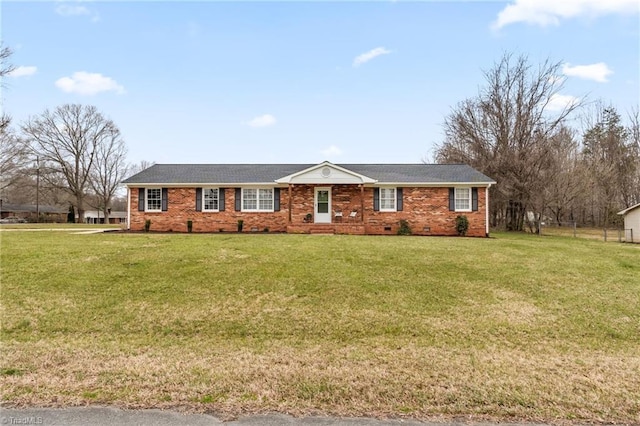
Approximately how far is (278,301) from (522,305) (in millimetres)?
4516

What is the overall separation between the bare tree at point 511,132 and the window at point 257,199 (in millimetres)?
16452

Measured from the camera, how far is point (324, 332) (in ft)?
18.6

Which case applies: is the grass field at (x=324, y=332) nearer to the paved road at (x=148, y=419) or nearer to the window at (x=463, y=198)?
the paved road at (x=148, y=419)

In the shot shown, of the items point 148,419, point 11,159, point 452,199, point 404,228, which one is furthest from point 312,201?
point 11,159

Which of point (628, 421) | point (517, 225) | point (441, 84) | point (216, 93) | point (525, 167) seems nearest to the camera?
point (628, 421)

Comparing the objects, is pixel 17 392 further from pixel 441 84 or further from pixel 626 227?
pixel 626 227

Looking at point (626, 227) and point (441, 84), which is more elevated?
point (441, 84)

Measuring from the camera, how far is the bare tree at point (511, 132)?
25453 millimetres

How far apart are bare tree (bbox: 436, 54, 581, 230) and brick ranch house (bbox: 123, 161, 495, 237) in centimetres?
773

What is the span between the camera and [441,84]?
18.5 meters

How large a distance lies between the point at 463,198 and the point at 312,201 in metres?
7.72

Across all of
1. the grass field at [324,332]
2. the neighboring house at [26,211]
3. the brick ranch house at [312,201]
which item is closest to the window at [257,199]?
the brick ranch house at [312,201]

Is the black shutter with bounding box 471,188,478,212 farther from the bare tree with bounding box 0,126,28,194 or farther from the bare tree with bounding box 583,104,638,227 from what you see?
the bare tree with bounding box 0,126,28,194

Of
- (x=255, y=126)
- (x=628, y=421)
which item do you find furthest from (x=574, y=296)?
(x=255, y=126)
